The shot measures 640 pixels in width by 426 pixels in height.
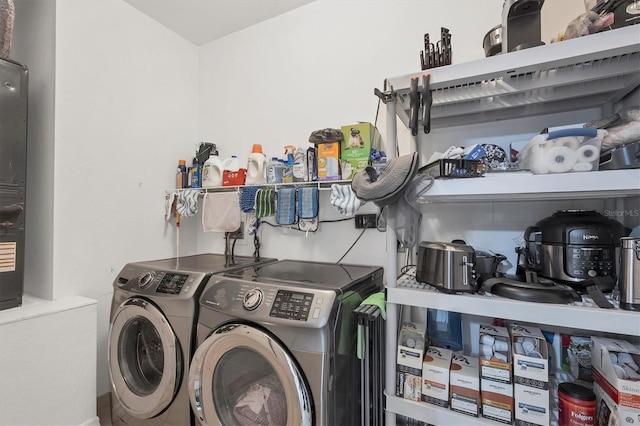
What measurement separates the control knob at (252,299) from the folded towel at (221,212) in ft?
2.91

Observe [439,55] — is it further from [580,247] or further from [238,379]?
[238,379]

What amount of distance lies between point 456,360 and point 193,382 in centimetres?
119

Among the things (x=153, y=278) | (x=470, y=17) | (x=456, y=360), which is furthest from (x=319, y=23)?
(x=456, y=360)

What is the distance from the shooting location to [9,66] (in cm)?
158

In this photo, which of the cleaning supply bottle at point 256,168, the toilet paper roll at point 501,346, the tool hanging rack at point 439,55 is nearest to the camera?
the toilet paper roll at point 501,346

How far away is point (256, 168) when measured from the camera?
209 cm

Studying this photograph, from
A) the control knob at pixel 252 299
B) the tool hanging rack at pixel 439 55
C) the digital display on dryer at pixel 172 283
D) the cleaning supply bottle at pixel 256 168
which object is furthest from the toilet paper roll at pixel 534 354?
the cleaning supply bottle at pixel 256 168

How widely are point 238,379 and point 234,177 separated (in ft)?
4.38

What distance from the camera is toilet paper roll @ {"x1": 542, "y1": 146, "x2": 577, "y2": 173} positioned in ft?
2.88

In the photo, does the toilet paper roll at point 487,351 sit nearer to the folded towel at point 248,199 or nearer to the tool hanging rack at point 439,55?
the tool hanging rack at point 439,55

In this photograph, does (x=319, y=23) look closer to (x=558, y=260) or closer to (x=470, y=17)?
(x=470, y=17)

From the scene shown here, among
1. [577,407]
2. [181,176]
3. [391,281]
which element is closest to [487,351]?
[577,407]

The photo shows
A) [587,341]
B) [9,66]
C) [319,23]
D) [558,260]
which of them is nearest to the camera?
[558,260]

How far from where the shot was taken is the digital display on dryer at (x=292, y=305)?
117cm
